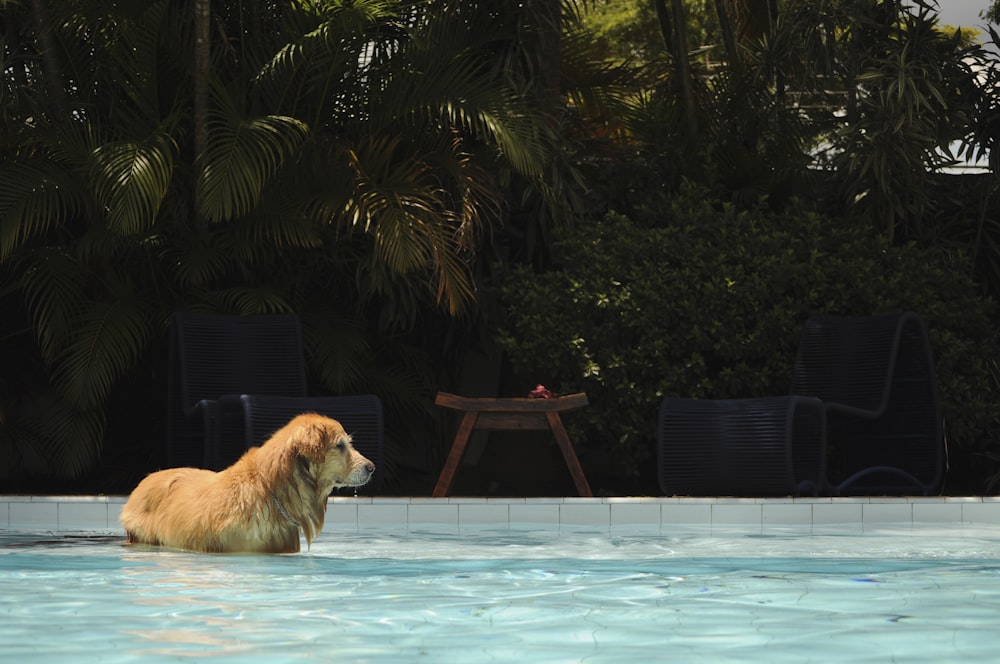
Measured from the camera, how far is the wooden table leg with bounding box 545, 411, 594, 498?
762 centimetres

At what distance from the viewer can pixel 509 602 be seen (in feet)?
13.5

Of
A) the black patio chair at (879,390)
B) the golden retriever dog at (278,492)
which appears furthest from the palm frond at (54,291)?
the black patio chair at (879,390)

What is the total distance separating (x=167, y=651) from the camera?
3.21 metres

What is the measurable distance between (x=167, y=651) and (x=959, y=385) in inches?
263

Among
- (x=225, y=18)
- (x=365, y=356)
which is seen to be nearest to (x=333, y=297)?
(x=365, y=356)

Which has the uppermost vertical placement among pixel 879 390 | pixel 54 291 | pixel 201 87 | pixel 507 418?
pixel 201 87

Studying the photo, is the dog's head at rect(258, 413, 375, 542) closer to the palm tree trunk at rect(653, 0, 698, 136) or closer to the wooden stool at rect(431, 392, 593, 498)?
the wooden stool at rect(431, 392, 593, 498)

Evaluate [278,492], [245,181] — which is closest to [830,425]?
[245,181]

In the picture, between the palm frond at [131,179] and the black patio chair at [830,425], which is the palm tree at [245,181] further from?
the black patio chair at [830,425]

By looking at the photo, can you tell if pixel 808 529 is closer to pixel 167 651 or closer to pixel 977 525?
pixel 977 525

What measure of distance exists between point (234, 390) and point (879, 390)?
12.9 feet

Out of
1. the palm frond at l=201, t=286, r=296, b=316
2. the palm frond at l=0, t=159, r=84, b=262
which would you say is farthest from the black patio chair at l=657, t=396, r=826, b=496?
the palm frond at l=0, t=159, r=84, b=262

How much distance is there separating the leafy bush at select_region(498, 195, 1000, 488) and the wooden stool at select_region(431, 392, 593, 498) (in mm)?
1081

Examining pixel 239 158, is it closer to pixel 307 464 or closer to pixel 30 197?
pixel 30 197
